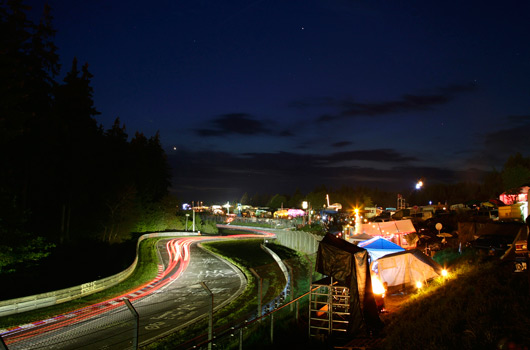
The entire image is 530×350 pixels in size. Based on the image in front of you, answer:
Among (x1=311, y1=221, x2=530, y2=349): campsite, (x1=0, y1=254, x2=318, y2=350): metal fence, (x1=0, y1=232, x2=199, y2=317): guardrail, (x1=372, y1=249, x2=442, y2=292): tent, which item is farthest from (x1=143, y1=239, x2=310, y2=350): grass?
(x1=0, y1=232, x2=199, y2=317): guardrail

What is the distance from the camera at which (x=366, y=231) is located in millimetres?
33125

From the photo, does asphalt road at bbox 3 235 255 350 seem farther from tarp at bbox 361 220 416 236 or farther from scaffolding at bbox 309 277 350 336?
tarp at bbox 361 220 416 236

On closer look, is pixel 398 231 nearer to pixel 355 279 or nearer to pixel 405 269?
pixel 405 269

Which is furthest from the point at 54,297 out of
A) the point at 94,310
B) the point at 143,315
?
the point at 143,315

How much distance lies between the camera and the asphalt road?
14352 millimetres

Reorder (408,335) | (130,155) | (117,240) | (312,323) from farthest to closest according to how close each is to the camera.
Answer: (130,155) → (117,240) → (312,323) → (408,335)

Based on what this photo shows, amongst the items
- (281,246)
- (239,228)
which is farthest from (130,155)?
(281,246)

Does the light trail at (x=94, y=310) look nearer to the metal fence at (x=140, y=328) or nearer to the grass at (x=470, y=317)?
the metal fence at (x=140, y=328)

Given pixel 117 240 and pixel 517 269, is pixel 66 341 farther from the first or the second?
pixel 117 240

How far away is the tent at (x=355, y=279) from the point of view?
11039 mm

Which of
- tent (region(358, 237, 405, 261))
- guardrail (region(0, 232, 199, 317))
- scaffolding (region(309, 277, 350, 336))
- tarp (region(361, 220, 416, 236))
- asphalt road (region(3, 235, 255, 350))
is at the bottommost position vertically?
asphalt road (region(3, 235, 255, 350))

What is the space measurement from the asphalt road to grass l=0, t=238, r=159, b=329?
0.70 meters

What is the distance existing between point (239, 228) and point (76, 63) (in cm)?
4850

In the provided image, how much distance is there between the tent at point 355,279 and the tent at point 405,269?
5.82 metres
